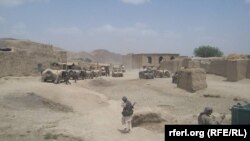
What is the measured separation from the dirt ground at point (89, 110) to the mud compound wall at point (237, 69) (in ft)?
22.7

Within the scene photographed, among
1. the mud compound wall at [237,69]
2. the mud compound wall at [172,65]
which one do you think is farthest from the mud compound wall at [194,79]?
the mud compound wall at [172,65]

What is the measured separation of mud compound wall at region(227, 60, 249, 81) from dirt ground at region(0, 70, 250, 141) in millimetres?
6914

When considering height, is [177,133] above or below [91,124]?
above

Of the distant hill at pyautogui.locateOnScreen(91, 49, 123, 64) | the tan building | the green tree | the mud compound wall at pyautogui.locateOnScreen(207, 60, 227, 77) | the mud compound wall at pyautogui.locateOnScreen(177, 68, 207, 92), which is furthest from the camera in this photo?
the distant hill at pyautogui.locateOnScreen(91, 49, 123, 64)

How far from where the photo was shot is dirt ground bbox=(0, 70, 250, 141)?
14.1 metres

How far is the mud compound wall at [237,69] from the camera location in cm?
3747

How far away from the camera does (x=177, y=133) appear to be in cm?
842

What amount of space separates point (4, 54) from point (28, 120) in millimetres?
17435

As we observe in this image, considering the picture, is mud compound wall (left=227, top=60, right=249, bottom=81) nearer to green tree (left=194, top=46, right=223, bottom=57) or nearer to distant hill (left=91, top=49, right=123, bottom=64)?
green tree (left=194, top=46, right=223, bottom=57)

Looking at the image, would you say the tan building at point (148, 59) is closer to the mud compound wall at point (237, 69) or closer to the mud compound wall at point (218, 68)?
the mud compound wall at point (218, 68)

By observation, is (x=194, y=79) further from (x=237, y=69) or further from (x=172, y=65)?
(x=172, y=65)

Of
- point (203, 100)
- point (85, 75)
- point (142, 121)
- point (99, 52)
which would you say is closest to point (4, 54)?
point (85, 75)

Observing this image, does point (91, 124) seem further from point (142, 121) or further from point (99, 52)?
point (99, 52)

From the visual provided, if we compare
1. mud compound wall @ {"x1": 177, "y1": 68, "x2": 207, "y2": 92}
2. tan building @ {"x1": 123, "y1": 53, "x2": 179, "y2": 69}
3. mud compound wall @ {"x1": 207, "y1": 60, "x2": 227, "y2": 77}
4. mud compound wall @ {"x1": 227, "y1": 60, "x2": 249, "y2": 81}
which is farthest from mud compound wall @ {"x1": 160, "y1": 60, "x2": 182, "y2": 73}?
mud compound wall @ {"x1": 177, "y1": 68, "x2": 207, "y2": 92}
